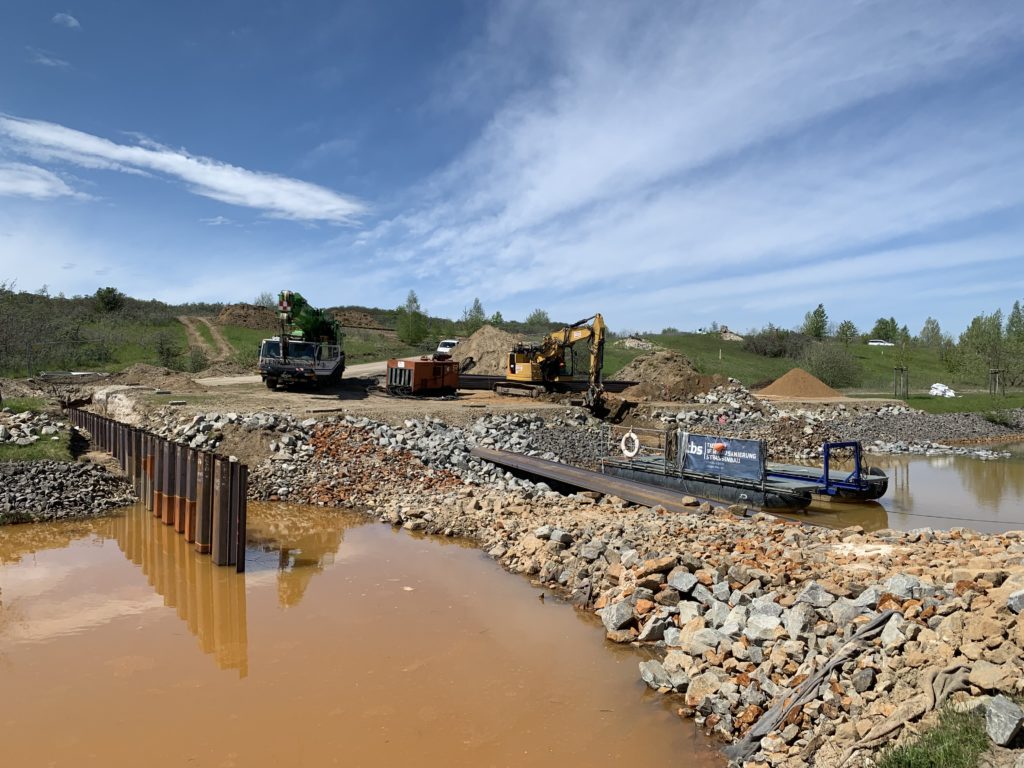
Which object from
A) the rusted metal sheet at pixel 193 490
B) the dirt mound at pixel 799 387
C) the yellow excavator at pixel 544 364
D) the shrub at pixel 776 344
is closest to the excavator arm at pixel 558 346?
the yellow excavator at pixel 544 364

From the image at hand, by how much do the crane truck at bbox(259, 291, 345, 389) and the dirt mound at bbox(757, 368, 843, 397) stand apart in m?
25.4

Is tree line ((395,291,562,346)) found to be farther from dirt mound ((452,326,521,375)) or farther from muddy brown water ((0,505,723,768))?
muddy brown water ((0,505,723,768))

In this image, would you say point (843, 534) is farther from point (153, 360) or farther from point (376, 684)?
point (153, 360)

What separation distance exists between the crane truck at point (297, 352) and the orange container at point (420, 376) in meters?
2.33

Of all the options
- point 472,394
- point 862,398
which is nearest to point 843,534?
point 472,394

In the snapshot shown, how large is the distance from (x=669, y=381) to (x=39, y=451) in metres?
26.0

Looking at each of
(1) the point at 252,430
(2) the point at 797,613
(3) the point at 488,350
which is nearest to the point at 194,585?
(1) the point at 252,430

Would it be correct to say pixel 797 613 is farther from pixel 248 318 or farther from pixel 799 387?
pixel 248 318

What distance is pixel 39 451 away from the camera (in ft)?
52.5

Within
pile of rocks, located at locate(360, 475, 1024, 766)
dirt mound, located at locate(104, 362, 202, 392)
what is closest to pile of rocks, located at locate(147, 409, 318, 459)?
pile of rocks, located at locate(360, 475, 1024, 766)

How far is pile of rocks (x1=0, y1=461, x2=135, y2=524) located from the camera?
13531 millimetres

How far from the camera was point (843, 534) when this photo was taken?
10586mm

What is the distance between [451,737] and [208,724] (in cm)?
235

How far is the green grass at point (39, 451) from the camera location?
15.4 m
